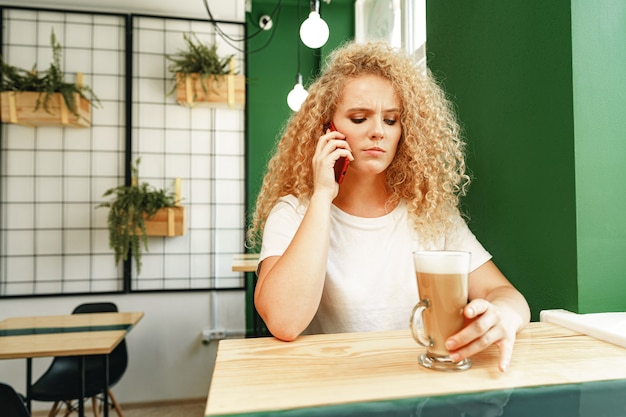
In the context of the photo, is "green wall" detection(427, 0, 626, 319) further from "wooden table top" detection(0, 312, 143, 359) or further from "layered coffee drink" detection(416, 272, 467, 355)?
"wooden table top" detection(0, 312, 143, 359)

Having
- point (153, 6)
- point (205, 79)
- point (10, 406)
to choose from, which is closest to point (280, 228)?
point (10, 406)

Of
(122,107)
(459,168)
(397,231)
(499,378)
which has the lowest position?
(499,378)

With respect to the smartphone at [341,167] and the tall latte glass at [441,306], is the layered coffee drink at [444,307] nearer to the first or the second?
the tall latte glass at [441,306]

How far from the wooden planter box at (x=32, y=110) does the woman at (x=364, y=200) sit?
235cm

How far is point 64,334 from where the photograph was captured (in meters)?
2.24

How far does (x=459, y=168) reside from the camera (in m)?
1.45

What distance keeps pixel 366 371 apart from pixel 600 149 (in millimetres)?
808

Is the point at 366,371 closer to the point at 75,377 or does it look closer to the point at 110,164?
the point at 75,377

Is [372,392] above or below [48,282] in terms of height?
above

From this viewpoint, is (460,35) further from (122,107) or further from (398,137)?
(122,107)

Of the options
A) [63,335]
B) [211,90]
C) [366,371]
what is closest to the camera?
Answer: [366,371]

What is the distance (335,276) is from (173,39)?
3087mm

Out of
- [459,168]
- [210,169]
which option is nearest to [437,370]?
[459,168]

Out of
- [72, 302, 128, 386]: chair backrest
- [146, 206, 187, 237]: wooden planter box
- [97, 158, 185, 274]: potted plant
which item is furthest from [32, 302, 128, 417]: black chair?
[146, 206, 187, 237]: wooden planter box
